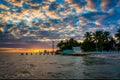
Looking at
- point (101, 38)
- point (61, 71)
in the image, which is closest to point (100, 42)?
point (101, 38)

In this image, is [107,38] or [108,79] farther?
[107,38]

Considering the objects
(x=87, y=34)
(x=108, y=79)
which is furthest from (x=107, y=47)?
(x=108, y=79)

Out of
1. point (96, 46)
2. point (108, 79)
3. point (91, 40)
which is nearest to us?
point (108, 79)

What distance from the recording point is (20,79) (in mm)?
23031

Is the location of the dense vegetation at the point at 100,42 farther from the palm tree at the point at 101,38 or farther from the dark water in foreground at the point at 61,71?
the dark water in foreground at the point at 61,71

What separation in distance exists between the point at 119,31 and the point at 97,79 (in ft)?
343

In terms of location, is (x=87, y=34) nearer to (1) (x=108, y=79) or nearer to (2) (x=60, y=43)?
(2) (x=60, y=43)

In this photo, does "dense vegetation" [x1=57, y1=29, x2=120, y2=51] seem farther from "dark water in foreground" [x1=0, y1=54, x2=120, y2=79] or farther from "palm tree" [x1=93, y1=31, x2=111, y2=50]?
"dark water in foreground" [x1=0, y1=54, x2=120, y2=79]

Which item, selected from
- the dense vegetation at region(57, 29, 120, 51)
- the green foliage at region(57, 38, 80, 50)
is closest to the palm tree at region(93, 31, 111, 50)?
the dense vegetation at region(57, 29, 120, 51)

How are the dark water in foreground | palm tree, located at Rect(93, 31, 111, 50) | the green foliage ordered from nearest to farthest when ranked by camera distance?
1. the dark water in foreground
2. palm tree, located at Rect(93, 31, 111, 50)
3. the green foliage

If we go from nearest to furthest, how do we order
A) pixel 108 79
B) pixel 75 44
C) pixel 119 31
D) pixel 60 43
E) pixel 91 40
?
1. pixel 108 79
2. pixel 119 31
3. pixel 91 40
4. pixel 75 44
5. pixel 60 43

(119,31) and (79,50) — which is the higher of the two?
(119,31)

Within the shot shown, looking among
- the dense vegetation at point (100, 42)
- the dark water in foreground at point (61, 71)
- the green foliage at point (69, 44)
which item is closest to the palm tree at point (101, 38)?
the dense vegetation at point (100, 42)

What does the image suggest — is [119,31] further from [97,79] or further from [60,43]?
[97,79]
